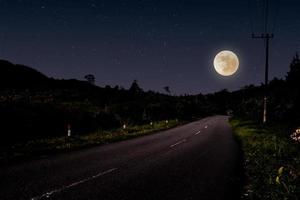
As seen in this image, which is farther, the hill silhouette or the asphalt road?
the hill silhouette

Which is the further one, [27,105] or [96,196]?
[27,105]

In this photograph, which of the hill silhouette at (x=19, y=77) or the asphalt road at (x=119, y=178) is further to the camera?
the hill silhouette at (x=19, y=77)

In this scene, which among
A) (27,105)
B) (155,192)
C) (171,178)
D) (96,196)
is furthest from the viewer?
(27,105)

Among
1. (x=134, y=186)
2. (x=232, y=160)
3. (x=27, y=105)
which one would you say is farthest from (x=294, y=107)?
(x=134, y=186)

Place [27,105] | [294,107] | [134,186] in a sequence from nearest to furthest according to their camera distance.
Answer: [134,186]
[27,105]
[294,107]

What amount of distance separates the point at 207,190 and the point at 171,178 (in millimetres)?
1427

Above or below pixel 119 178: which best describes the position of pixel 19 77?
above

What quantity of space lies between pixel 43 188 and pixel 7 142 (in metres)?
12.8

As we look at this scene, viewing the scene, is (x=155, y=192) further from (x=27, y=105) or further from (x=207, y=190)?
(x=27, y=105)

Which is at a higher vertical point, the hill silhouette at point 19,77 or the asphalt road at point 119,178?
the hill silhouette at point 19,77

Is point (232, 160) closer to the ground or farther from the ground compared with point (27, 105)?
closer to the ground

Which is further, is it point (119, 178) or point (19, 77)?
point (19, 77)

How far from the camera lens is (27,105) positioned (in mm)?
27047

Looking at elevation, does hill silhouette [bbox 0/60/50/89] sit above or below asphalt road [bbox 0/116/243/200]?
above
